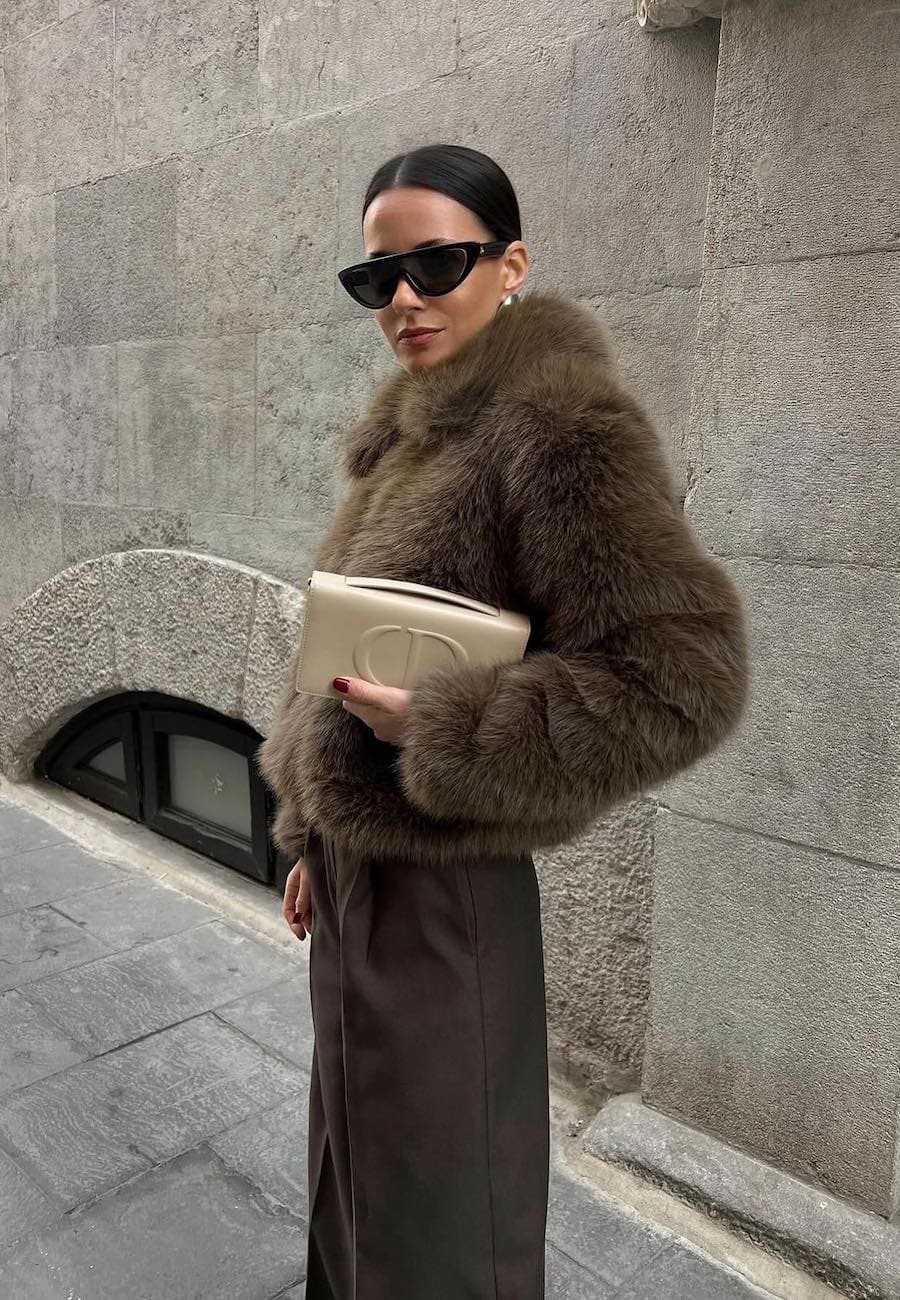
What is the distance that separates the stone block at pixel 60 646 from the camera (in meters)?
4.23

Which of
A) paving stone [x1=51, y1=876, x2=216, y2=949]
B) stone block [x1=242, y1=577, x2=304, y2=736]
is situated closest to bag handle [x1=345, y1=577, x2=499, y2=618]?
stone block [x1=242, y1=577, x2=304, y2=736]

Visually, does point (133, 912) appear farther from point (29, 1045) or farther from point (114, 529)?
point (114, 529)

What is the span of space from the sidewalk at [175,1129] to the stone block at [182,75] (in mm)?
2864

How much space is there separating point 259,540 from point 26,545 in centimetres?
170

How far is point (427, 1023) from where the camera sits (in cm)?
140

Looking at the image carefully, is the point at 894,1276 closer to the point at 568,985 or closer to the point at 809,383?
the point at 568,985

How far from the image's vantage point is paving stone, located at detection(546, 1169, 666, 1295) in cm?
213

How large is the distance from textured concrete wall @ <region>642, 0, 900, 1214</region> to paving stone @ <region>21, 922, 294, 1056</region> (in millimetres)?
1638

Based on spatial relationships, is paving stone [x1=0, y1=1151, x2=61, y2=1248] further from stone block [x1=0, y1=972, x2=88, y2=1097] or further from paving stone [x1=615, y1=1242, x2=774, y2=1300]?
paving stone [x1=615, y1=1242, x2=774, y2=1300]

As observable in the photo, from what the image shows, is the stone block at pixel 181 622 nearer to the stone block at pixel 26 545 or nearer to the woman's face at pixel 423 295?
the stone block at pixel 26 545

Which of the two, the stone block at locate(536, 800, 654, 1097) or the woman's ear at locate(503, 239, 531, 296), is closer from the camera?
the woman's ear at locate(503, 239, 531, 296)

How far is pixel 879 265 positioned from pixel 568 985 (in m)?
1.92

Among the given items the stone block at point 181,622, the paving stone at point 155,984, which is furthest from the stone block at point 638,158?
the paving stone at point 155,984

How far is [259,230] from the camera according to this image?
3400mm
